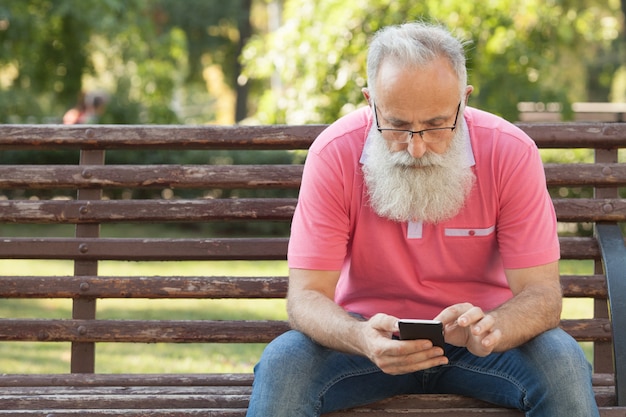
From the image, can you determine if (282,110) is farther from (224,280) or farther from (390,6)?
(224,280)

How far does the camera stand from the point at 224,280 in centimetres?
384

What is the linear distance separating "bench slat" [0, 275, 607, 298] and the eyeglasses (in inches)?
35.4

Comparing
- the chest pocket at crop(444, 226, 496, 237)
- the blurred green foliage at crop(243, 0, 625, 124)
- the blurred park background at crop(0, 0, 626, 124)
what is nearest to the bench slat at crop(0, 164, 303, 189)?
the chest pocket at crop(444, 226, 496, 237)

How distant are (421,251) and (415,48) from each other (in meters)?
0.64

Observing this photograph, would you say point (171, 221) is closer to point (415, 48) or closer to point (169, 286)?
point (169, 286)

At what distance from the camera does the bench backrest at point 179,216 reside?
3807 millimetres

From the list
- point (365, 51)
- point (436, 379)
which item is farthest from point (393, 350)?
point (365, 51)

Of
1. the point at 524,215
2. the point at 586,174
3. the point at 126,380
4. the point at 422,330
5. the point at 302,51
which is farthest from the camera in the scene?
the point at 302,51

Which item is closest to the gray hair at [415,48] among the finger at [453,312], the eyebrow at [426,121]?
the eyebrow at [426,121]

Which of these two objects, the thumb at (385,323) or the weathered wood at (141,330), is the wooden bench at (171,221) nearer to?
the weathered wood at (141,330)

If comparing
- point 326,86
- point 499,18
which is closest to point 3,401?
point 326,86

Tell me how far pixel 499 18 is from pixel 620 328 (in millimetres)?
9824

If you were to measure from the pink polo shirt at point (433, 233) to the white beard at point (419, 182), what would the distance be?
1.9 inches

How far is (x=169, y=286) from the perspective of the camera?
12.6ft
